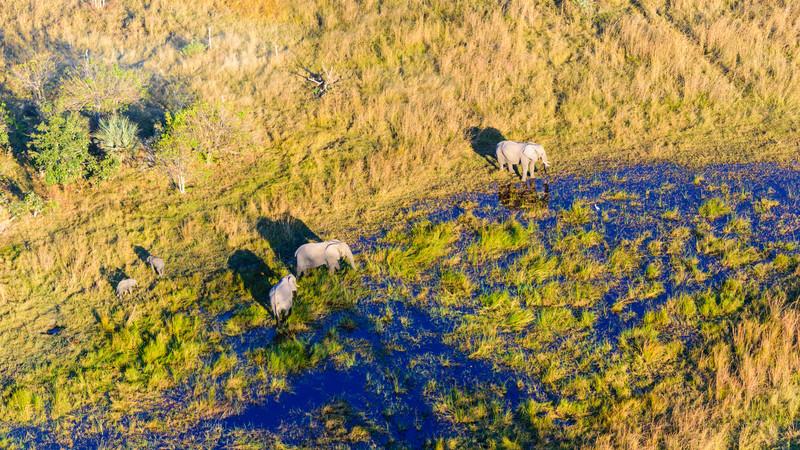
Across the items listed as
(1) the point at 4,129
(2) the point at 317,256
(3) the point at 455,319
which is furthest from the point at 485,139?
(1) the point at 4,129

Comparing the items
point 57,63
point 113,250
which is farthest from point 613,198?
point 57,63

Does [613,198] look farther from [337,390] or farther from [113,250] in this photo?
[113,250]

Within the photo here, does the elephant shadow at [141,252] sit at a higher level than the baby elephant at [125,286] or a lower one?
lower

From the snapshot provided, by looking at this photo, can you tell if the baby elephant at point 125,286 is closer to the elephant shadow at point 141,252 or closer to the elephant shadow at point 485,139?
the elephant shadow at point 141,252

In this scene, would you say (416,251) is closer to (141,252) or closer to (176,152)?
(141,252)

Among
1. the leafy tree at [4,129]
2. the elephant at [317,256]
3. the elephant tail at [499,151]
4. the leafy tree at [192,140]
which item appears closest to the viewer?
the elephant at [317,256]

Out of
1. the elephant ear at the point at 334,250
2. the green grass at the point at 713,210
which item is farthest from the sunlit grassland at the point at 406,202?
the elephant ear at the point at 334,250

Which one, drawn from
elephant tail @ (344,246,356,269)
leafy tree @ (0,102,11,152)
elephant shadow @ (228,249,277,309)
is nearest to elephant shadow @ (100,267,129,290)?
elephant shadow @ (228,249,277,309)
